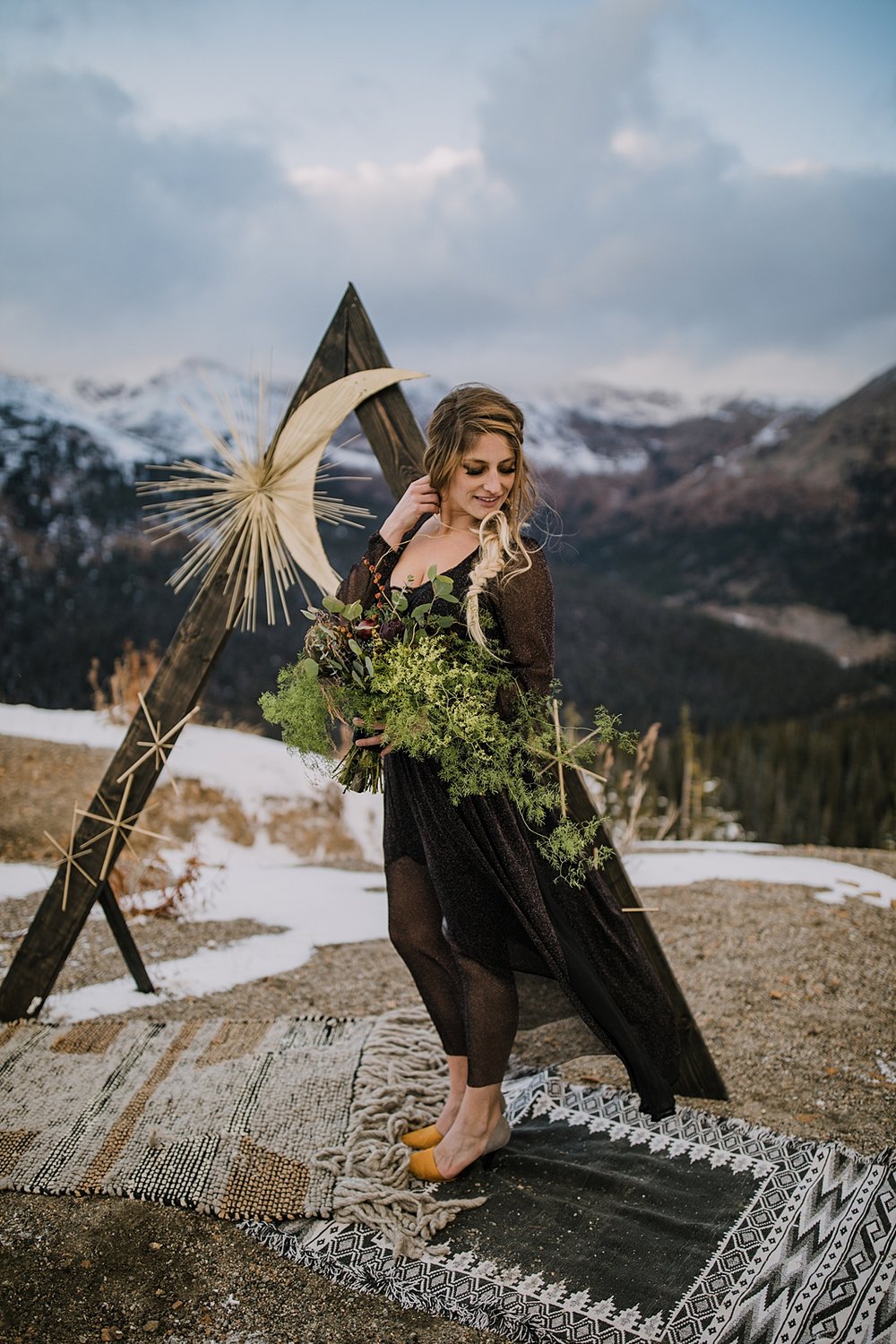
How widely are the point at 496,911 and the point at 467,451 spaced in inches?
49.7

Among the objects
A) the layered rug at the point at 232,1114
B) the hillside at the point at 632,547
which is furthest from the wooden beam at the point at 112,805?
the hillside at the point at 632,547

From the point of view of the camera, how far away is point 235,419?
9.69 feet

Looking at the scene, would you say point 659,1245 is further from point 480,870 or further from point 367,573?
point 367,573

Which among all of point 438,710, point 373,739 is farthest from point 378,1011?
point 438,710

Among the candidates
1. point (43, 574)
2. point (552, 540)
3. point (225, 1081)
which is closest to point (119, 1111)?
point (225, 1081)

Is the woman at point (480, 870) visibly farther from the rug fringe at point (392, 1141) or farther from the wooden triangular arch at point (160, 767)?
the wooden triangular arch at point (160, 767)

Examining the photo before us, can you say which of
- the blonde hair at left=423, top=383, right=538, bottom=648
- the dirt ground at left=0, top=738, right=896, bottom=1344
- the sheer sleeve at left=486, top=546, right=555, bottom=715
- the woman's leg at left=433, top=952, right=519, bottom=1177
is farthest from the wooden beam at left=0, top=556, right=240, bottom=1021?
the woman's leg at left=433, top=952, right=519, bottom=1177

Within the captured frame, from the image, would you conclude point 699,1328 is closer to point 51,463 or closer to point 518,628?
point 518,628

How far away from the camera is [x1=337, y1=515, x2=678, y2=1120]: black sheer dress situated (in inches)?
87.3

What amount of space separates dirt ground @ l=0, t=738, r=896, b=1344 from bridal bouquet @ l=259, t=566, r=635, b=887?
2.40 ft

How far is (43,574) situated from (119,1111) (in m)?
33.0

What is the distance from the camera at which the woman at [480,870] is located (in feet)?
7.20

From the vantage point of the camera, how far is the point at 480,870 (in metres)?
2.29

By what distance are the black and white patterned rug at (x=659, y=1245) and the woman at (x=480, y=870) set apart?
0.59ft
